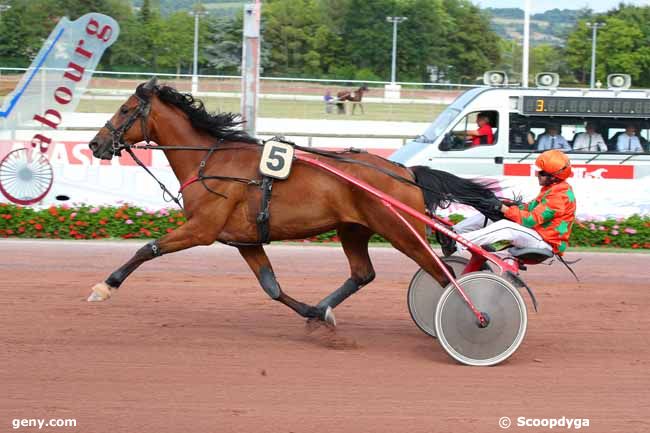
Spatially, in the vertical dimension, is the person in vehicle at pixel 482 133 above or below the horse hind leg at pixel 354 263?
above

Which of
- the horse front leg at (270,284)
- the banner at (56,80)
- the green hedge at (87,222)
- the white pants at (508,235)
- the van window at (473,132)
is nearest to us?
the white pants at (508,235)

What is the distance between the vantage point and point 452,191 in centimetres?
640

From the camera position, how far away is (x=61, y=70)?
41.8ft

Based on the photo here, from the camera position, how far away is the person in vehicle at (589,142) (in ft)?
42.0

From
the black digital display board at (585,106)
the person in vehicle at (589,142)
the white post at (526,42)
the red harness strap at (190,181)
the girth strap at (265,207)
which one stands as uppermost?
the white post at (526,42)

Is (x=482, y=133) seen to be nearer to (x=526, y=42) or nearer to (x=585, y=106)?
(x=585, y=106)

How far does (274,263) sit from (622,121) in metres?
5.87

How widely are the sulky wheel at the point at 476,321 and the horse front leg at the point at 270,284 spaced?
3.22 feet

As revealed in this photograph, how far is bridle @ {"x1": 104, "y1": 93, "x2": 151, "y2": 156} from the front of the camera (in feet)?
21.7

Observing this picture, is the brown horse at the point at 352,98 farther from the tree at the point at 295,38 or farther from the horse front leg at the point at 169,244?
the horse front leg at the point at 169,244

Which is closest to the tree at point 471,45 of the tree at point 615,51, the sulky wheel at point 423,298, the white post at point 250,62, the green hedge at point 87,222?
the tree at point 615,51

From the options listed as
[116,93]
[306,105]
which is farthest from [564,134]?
[306,105]

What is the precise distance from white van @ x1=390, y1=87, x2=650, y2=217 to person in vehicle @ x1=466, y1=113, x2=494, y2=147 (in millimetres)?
22

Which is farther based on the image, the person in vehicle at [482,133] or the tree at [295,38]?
the tree at [295,38]
